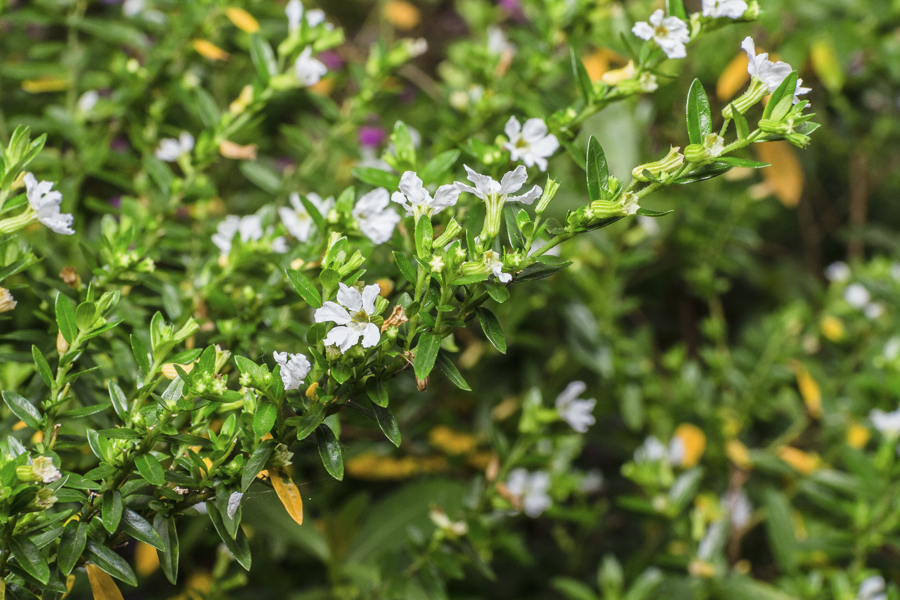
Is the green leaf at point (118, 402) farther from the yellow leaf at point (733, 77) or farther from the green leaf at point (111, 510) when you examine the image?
the yellow leaf at point (733, 77)

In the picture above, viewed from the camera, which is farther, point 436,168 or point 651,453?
point 651,453

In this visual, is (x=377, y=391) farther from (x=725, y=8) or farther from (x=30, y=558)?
(x=725, y=8)

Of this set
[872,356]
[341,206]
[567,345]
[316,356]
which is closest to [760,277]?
[872,356]

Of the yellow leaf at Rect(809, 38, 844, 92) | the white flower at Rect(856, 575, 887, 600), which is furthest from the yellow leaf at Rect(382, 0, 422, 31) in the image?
the white flower at Rect(856, 575, 887, 600)

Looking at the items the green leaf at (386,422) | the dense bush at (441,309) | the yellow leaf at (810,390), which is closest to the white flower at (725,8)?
the dense bush at (441,309)

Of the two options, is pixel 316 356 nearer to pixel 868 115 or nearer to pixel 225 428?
pixel 225 428

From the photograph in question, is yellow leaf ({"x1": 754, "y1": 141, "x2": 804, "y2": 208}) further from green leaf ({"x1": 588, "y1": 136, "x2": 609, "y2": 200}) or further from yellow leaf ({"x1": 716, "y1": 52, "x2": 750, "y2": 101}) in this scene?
green leaf ({"x1": 588, "y1": 136, "x2": 609, "y2": 200})

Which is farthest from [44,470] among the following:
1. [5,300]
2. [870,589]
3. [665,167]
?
[870,589]
